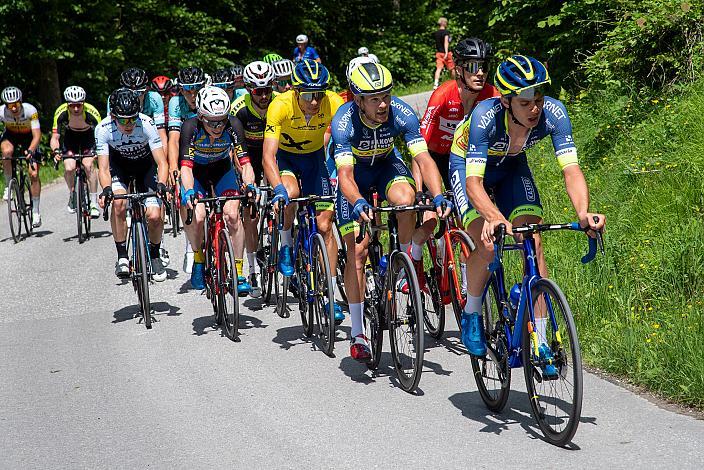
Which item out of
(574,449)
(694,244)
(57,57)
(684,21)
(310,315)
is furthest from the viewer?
(57,57)

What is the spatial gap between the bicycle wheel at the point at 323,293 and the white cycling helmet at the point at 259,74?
286cm

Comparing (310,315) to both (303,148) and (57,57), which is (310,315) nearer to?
(303,148)

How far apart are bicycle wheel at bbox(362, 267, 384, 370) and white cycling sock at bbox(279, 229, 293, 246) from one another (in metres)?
1.77

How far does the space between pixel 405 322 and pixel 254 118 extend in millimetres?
4823

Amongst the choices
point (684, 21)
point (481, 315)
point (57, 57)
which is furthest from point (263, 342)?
point (57, 57)

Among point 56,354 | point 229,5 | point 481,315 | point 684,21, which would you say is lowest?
point 56,354

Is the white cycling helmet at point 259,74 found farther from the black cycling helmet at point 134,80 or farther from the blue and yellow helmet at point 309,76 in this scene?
the black cycling helmet at point 134,80

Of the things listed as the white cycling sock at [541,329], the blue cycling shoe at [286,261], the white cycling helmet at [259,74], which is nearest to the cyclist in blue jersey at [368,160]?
the blue cycling shoe at [286,261]

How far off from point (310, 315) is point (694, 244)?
10.5 ft

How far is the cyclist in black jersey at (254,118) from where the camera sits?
1049cm

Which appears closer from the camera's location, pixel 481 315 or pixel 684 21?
pixel 481 315

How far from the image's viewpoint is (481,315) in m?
6.47

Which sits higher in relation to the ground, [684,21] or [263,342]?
[684,21]

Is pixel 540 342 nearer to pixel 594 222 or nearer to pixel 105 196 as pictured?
pixel 594 222
